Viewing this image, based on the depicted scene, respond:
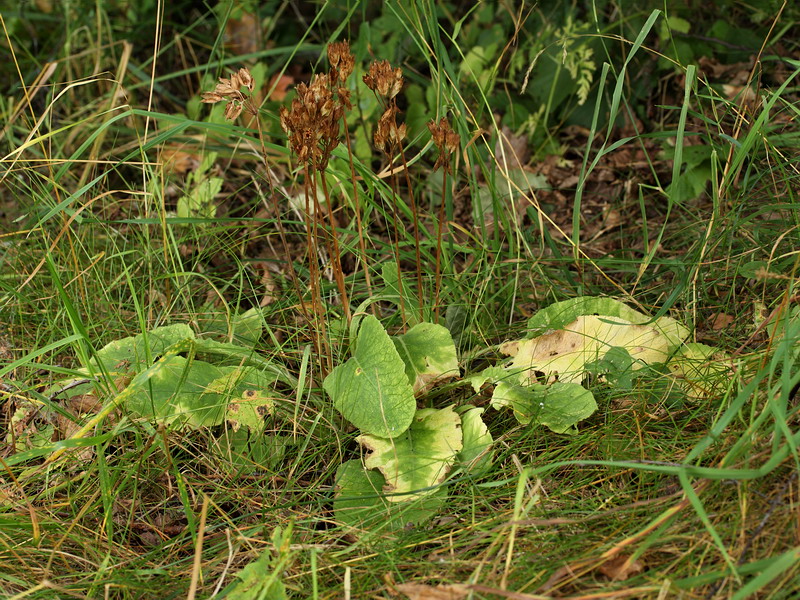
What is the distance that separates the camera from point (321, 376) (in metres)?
1.79

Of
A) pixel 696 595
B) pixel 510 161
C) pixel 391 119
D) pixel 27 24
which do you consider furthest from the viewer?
pixel 27 24

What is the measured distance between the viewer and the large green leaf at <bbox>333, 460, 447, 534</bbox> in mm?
1504

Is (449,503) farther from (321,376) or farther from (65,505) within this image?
(65,505)

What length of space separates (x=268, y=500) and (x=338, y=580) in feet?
0.95

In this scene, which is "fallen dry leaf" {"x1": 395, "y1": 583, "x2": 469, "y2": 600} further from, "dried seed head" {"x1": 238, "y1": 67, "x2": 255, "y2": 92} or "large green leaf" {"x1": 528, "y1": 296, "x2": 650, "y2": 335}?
"dried seed head" {"x1": 238, "y1": 67, "x2": 255, "y2": 92}

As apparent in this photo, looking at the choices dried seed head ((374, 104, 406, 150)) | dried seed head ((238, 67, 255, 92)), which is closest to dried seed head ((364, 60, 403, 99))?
dried seed head ((374, 104, 406, 150))

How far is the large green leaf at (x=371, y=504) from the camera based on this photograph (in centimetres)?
150

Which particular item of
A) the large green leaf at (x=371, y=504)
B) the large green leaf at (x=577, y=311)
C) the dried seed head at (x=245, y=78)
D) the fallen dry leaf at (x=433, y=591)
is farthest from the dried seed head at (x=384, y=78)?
the fallen dry leaf at (x=433, y=591)

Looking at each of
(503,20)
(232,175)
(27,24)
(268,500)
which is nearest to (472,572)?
(268,500)

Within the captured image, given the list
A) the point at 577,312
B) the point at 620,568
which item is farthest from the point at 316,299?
the point at 620,568

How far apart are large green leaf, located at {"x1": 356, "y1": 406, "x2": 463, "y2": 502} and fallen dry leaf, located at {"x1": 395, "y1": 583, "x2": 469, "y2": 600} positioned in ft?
0.80

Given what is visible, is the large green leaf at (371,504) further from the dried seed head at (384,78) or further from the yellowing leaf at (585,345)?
the dried seed head at (384,78)

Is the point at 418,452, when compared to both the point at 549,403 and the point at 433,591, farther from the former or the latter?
the point at 433,591

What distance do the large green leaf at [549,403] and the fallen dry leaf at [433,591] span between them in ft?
1.47
